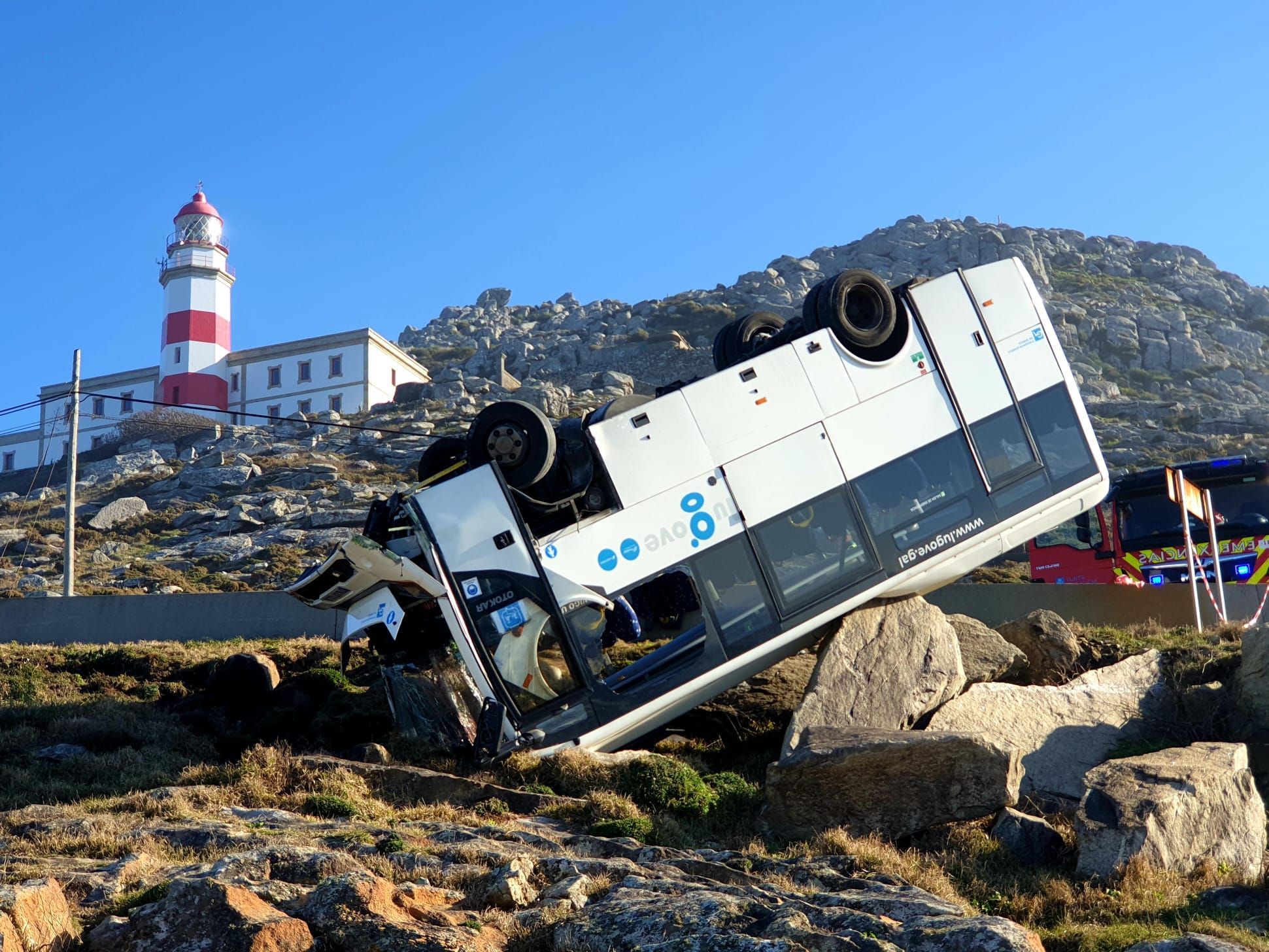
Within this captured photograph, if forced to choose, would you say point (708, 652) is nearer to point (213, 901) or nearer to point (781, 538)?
point (781, 538)

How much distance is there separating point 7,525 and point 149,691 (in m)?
35.2

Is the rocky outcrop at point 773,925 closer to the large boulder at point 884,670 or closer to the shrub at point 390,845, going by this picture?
the shrub at point 390,845

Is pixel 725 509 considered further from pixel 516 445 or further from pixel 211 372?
pixel 211 372

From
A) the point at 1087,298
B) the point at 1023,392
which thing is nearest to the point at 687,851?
the point at 1023,392

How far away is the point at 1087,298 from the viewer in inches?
3401

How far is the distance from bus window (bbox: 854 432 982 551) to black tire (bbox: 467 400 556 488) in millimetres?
3506

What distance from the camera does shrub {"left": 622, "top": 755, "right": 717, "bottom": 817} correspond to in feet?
36.4

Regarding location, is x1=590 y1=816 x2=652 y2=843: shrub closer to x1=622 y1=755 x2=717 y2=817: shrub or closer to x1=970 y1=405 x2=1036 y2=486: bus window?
x1=622 y1=755 x2=717 y2=817: shrub

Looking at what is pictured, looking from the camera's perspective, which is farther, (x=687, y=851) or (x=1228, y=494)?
(x=1228, y=494)

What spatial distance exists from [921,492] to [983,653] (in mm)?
2153

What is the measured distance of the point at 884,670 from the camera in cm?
1284

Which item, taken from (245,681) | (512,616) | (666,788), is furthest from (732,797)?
(245,681)

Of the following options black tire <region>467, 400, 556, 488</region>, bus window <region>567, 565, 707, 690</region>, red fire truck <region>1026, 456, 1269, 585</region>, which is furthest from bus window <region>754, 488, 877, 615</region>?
red fire truck <region>1026, 456, 1269, 585</region>

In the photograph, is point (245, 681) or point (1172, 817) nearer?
point (1172, 817)
